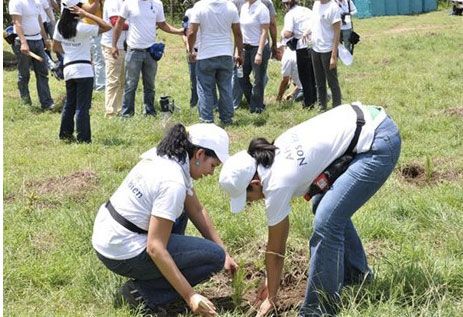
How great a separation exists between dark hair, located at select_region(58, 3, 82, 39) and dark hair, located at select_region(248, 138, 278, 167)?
13.6ft

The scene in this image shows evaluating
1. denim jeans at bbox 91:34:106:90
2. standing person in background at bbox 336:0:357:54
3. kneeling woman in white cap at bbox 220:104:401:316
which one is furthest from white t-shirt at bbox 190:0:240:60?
kneeling woman in white cap at bbox 220:104:401:316

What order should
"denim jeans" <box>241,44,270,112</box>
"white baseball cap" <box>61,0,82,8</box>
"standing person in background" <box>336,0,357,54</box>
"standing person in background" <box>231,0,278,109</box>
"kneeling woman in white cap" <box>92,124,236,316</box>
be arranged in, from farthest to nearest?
"standing person in background" <box>336,0,357,54</box> < "standing person in background" <box>231,0,278,109</box> < "denim jeans" <box>241,44,270,112</box> < "white baseball cap" <box>61,0,82,8</box> < "kneeling woman in white cap" <box>92,124,236,316</box>

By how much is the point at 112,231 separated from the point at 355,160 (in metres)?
1.30

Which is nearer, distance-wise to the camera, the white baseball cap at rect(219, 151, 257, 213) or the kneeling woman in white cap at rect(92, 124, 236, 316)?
the white baseball cap at rect(219, 151, 257, 213)

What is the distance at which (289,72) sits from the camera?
31.0 feet

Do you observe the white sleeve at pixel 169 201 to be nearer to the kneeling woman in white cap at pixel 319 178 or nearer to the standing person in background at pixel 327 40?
the kneeling woman in white cap at pixel 319 178

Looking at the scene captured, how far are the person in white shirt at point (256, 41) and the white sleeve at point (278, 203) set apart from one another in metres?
5.57

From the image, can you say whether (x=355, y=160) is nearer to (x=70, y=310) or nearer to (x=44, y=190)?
(x=70, y=310)

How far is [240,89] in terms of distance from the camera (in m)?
9.28

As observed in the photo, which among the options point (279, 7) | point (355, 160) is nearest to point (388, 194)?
point (355, 160)

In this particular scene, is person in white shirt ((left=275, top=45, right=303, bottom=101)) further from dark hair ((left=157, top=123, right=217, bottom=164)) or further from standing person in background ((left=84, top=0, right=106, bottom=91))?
dark hair ((left=157, top=123, right=217, bottom=164))

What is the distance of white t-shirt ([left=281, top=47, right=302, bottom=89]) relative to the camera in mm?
9366

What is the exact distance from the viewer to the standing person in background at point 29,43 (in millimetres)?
9039

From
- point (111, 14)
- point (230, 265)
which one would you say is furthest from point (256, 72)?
point (230, 265)
